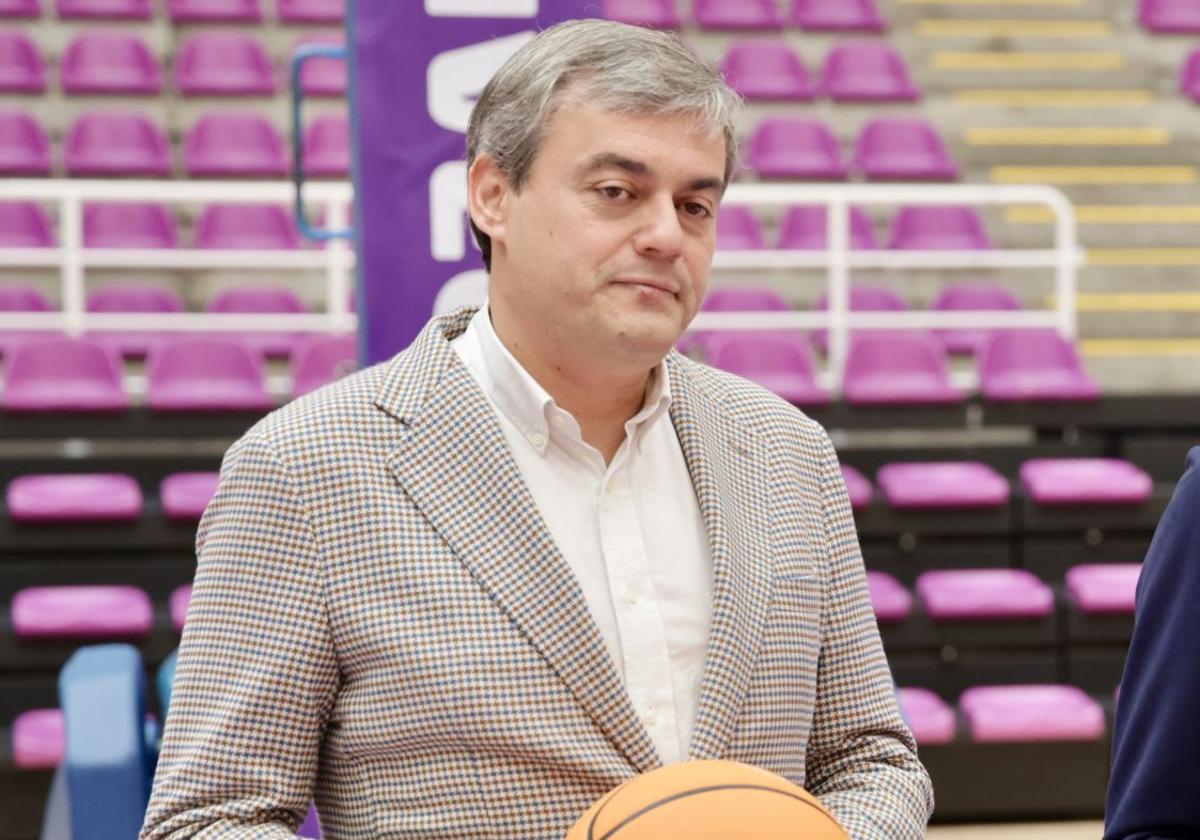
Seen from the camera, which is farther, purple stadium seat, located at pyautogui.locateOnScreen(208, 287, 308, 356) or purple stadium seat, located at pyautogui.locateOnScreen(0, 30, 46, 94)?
purple stadium seat, located at pyautogui.locateOnScreen(0, 30, 46, 94)

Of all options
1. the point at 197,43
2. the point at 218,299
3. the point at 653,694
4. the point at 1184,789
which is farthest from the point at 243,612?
the point at 197,43

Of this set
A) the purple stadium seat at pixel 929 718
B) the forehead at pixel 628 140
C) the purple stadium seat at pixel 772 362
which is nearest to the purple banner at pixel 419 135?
the forehead at pixel 628 140

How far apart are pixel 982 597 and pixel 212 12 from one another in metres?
5.85

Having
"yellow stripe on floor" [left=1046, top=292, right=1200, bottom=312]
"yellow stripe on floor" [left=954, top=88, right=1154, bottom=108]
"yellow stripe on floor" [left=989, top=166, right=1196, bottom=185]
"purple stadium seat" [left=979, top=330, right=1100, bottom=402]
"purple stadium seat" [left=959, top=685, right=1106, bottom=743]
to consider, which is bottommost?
"purple stadium seat" [left=959, top=685, right=1106, bottom=743]

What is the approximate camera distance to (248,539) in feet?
4.90

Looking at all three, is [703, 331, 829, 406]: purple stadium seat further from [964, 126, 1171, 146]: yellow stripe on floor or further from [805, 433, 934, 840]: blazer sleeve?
[805, 433, 934, 840]: blazer sleeve

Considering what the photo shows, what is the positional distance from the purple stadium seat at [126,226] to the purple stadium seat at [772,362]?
280 cm

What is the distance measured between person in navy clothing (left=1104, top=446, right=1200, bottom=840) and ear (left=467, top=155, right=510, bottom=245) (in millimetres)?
661

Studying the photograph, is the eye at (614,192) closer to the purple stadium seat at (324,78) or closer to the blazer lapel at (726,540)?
the blazer lapel at (726,540)

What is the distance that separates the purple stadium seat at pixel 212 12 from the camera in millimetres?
9344

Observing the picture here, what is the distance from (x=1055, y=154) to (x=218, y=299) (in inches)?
184

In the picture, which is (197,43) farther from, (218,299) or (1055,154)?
(1055,154)

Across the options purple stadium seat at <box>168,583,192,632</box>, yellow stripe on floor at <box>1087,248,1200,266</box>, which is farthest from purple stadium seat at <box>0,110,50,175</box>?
yellow stripe on floor at <box>1087,248,1200,266</box>

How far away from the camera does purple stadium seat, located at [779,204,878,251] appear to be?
7.94 meters
